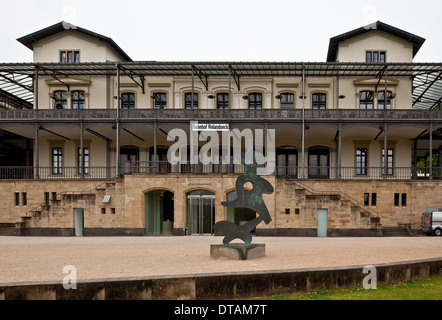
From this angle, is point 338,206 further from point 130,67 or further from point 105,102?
point 105,102

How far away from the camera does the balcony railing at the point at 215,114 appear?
89.4 ft

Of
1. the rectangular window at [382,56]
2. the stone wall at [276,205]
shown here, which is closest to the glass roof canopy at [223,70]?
the rectangular window at [382,56]

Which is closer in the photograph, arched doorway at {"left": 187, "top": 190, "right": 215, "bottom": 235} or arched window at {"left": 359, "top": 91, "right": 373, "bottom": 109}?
arched doorway at {"left": 187, "top": 190, "right": 215, "bottom": 235}

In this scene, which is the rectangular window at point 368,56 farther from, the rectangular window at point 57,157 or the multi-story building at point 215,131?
the rectangular window at point 57,157

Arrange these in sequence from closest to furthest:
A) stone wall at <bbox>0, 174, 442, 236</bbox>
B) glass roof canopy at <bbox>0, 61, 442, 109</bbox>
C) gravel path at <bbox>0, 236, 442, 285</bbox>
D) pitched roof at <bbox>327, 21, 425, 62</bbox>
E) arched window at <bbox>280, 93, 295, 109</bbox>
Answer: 1. gravel path at <bbox>0, 236, 442, 285</bbox>
2. stone wall at <bbox>0, 174, 442, 236</bbox>
3. glass roof canopy at <bbox>0, 61, 442, 109</bbox>
4. pitched roof at <bbox>327, 21, 425, 62</bbox>
5. arched window at <bbox>280, 93, 295, 109</bbox>

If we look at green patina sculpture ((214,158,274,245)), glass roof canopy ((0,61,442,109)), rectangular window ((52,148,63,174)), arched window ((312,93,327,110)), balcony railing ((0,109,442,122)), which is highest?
glass roof canopy ((0,61,442,109))

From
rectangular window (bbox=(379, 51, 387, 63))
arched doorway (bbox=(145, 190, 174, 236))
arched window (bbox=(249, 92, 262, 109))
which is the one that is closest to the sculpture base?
arched doorway (bbox=(145, 190, 174, 236))

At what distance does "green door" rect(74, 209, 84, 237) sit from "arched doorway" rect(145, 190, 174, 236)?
4046 mm

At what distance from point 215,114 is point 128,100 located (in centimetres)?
903

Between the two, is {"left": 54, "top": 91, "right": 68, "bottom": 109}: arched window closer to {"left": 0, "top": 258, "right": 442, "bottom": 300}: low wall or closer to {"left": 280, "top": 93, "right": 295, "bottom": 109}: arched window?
{"left": 280, "top": 93, "right": 295, "bottom": 109}: arched window

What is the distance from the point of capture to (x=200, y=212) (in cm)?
2473

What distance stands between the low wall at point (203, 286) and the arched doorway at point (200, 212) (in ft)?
53.2

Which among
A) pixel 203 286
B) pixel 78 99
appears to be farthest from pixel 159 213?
pixel 203 286

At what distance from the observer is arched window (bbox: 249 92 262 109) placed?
106 feet
